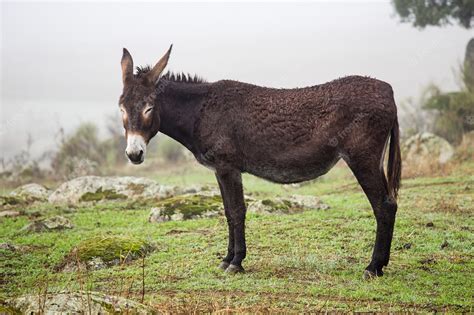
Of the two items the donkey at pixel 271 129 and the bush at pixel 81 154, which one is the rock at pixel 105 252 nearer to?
the donkey at pixel 271 129

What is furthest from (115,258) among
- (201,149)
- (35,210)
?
(35,210)

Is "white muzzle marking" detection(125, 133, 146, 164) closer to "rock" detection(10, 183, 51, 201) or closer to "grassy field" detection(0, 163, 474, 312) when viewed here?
"grassy field" detection(0, 163, 474, 312)

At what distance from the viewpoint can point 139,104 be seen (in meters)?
7.91

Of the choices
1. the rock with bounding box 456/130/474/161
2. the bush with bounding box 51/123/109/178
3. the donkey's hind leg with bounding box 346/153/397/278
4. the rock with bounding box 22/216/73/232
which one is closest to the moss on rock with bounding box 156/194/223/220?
the rock with bounding box 22/216/73/232

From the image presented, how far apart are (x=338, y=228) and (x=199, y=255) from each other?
3.15m

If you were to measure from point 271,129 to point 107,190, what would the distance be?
11.2 meters

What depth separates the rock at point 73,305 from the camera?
4707 millimetres

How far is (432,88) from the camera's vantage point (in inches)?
1177

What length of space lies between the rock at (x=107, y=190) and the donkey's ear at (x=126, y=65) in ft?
31.3

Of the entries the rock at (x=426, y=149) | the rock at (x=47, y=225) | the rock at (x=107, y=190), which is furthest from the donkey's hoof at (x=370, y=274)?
the rock at (x=426, y=149)

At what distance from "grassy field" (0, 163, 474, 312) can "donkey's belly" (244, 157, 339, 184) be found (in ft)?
4.63

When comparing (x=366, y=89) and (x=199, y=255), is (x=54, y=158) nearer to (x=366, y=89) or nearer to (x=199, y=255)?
(x=199, y=255)

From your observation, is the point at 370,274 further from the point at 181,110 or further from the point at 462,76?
the point at 462,76

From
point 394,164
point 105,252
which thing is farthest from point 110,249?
point 394,164
